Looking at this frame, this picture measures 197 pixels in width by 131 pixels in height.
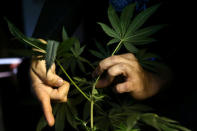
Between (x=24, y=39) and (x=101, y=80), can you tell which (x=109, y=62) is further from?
(x=24, y=39)

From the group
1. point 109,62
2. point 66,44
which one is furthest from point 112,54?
point 66,44

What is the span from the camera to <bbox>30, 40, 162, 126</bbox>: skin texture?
0.38 m

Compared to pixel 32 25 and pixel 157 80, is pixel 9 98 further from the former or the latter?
pixel 157 80

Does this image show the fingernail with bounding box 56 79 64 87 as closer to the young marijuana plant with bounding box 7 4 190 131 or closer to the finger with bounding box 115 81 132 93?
the young marijuana plant with bounding box 7 4 190 131

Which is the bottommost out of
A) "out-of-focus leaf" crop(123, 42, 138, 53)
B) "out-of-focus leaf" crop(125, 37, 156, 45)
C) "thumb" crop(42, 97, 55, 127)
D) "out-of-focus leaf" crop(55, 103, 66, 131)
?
"out-of-focus leaf" crop(55, 103, 66, 131)

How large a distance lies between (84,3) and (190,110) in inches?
31.1

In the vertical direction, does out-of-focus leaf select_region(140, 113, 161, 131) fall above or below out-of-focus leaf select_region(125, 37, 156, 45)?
below

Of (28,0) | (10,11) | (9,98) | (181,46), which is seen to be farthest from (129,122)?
(10,11)

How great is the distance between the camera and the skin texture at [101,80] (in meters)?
0.38

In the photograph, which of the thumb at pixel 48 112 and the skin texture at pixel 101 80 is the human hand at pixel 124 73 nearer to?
the skin texture at pixel 101 80

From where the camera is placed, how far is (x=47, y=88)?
Result: 0.40m

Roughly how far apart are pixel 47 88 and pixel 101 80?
5.4 inches

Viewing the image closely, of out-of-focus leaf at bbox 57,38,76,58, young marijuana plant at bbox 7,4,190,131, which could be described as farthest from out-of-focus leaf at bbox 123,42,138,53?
out-of-focus leaf at bbox 57,38,76,58

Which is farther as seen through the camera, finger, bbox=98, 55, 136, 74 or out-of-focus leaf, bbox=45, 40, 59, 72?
finger, bbox=98, 55, 136, 74
